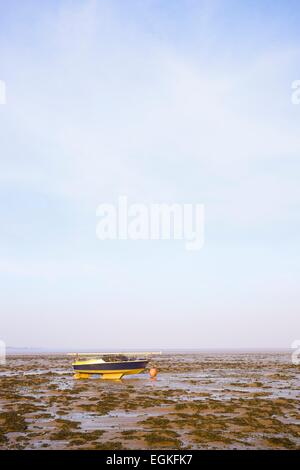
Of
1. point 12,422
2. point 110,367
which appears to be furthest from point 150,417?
point 110,367

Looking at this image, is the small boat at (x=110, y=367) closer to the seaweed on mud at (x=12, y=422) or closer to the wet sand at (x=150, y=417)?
the wet sand at (x=150, y=417)

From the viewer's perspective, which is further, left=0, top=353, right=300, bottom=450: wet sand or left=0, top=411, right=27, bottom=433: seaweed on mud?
left=0, top=411, right=27, bottom=433: seaweed on mud

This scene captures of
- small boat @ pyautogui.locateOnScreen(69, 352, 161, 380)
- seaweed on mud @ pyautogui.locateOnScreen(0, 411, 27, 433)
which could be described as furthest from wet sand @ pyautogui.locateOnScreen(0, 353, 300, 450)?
small boat @ pyautogui.locateOnScreen(69, 352, 161, 380)

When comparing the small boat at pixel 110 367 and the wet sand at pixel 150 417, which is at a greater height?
the wet sand at pixel 150 417

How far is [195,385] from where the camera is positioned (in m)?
37.2

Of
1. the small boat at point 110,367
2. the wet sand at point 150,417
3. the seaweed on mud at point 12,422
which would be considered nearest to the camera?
the wet sand at point 150,417

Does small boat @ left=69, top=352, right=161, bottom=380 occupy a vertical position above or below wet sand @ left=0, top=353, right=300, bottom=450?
below

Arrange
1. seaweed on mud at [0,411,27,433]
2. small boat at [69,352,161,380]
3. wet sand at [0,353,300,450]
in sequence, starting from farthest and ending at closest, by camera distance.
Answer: small boat at [69,352,161,380], seaweed on mud at [0,411,27,433], wet sand at [0,353,300,450]

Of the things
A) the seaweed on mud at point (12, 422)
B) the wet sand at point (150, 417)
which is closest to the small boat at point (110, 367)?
the wet sand at point (150, 417)

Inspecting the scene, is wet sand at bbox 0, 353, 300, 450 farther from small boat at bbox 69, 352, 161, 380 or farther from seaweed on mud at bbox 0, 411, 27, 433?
small boat at bbox 69, 352, 161, 380

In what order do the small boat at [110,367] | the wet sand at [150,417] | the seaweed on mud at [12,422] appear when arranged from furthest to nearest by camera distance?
the small boat at [110,367], the seaweed on mud at [12,422], the wet sand at [150,417]

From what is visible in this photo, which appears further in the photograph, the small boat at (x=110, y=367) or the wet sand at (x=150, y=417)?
the small boat at (x=110, y=367)

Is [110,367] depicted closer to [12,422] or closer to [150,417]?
[150,417]
